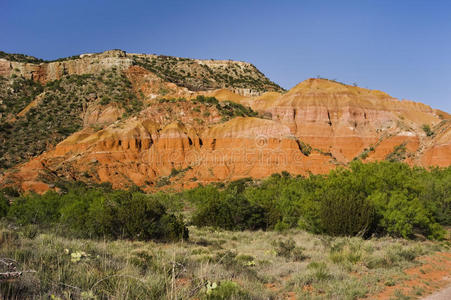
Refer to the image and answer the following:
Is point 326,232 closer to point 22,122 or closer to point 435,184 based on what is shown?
point 435,184

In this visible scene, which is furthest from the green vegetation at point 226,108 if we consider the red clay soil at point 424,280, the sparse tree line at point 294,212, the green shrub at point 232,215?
the red clay soil at point 424,280

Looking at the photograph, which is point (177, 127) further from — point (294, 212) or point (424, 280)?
point (424, 280)

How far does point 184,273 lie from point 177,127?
6485cm

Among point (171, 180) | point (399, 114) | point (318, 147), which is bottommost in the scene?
point (171, 180)

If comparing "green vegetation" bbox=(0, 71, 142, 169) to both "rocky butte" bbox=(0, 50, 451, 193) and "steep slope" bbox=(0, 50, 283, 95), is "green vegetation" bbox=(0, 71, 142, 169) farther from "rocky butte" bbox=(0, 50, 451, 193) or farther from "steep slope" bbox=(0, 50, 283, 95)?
"steep slope" bbox=(0, 50, 283, 95)

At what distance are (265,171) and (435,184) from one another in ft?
125

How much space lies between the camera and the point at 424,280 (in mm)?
10406

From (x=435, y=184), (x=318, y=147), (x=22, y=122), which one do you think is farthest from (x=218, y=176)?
(x=22, y=122)

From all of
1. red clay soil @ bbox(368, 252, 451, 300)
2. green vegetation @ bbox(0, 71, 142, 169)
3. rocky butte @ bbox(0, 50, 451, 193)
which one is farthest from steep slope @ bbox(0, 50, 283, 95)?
red clay soil @ bbox(368, 252, 451, 300)

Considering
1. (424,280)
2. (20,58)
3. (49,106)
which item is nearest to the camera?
(424,280)

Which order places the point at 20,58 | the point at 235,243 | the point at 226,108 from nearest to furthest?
the point at 235,243, the point at 226,108, the point at 20,58

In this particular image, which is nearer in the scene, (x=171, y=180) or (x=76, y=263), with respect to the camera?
(x=76, y=263)

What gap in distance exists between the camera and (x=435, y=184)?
93.0ft

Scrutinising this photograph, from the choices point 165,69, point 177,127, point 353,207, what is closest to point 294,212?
point 353,207
